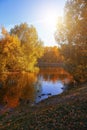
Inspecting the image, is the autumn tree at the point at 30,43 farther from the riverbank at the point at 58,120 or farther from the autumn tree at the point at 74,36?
the riverbank at the point at 58,120

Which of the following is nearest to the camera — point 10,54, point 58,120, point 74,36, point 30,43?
point 58,120

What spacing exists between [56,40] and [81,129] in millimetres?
20376

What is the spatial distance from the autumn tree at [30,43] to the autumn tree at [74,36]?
134 ft

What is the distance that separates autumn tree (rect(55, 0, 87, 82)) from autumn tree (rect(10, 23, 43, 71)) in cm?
4099

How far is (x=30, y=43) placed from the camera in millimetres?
74062

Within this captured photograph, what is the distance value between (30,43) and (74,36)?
156 ft

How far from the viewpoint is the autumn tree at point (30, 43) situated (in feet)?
238

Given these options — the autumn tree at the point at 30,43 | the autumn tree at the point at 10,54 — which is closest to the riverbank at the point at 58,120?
the autumn tree at the point at 10,54

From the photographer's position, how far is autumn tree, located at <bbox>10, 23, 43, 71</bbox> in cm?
7249

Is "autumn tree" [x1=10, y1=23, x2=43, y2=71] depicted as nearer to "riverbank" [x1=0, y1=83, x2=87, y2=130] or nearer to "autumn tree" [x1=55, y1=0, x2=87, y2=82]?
"autumn tree" [x1=55, y1=0, x2=87, y2=82]

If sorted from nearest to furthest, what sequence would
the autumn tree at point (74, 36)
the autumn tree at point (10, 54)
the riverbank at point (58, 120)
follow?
the riverbank at point (58, 120), the autumn tree at point (74, 36), the autumn tree at point (10, 54)

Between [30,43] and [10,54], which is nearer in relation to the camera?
[10,54]

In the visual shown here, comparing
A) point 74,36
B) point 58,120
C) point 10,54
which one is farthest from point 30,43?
point 58,120

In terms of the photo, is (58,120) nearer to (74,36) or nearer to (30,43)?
(74,36)
